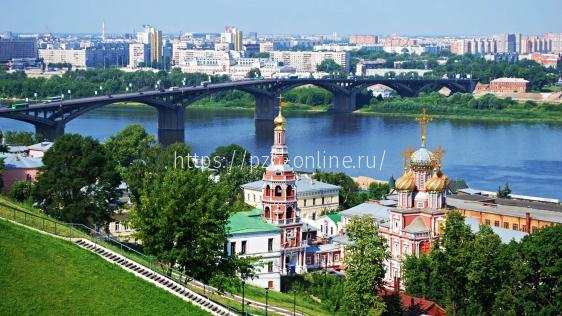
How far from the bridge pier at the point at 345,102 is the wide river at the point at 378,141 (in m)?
2.83

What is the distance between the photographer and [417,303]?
16609 mm

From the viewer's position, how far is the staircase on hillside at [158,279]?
11.8 meters

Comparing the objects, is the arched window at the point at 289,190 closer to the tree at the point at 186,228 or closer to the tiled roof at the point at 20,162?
the tree at the point at 186,228

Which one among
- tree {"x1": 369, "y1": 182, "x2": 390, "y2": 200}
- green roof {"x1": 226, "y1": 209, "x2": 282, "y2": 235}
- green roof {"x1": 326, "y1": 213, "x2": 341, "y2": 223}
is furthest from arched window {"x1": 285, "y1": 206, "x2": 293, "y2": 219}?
tree {"x1": 369, "y1": 182, "x2": 390, "y2": 200}

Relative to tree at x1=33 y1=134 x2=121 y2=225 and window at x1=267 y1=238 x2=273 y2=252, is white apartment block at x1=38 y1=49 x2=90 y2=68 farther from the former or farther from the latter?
window at x1=267 y1=238 x2=273 y2=252

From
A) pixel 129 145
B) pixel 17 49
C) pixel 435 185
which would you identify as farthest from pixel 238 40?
pixel 435 185

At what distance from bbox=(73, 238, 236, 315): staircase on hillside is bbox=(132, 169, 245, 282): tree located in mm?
1287

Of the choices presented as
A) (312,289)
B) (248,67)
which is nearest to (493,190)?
(312,289)

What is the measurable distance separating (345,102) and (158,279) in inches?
2088

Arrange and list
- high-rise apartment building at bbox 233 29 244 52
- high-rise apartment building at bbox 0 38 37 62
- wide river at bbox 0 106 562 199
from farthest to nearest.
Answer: high-rise apartment building at bbox 233 29 244 52, high-rise apartment building at bbox 0 38 37 62, wide river at bbox 0 106 562 199

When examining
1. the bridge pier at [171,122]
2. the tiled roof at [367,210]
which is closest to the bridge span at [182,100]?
the bridge pier at [171,122]

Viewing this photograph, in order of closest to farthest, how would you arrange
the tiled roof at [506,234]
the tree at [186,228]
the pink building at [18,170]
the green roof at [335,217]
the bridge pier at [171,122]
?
the tree at [186,228]
the tiled roof at [506,234]
the green roof at [335,217]
the pink building at [18,170]
the bridge pier at [171,122]

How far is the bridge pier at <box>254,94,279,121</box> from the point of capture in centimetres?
5778

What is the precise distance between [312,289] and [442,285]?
2.57 m
